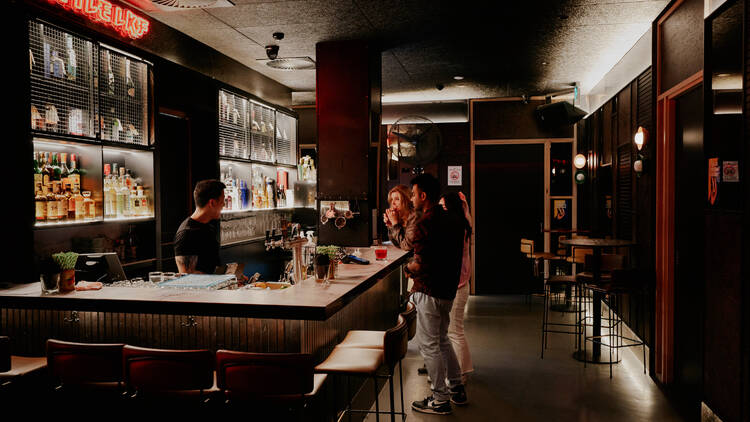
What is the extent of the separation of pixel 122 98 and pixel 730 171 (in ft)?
13.9

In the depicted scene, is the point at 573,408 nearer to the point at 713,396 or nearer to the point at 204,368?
the point at 713,396

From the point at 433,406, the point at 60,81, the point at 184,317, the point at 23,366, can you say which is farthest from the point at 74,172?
the point at 433,406

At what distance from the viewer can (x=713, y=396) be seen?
133 inches

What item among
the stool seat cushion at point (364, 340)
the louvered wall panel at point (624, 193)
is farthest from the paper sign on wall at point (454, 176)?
the stool seat cushion at point (364, 340)

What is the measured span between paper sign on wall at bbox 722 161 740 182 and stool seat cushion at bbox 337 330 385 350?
86.9 inches

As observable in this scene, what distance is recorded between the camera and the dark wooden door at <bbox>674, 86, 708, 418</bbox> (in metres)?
3.90

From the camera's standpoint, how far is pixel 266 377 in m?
2.39

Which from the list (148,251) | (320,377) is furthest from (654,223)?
(148,251)

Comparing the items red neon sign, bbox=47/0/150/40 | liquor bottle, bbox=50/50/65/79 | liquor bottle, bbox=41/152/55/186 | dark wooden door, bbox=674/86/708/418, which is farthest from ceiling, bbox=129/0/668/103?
liquor bottle, bbox=41/152/55/186

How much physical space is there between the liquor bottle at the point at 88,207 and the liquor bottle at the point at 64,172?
5.9 inches

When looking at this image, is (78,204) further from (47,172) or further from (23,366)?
(23,366)

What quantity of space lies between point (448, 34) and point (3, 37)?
354cm

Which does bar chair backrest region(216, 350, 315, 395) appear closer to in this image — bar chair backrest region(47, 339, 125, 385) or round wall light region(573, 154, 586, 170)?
bar chair backrest region(47, 339, 125, 385)

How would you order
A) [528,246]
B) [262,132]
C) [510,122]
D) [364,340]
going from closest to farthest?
1. [364,340]
2. [262,132]
3. [528,246]
4. [510,122]
